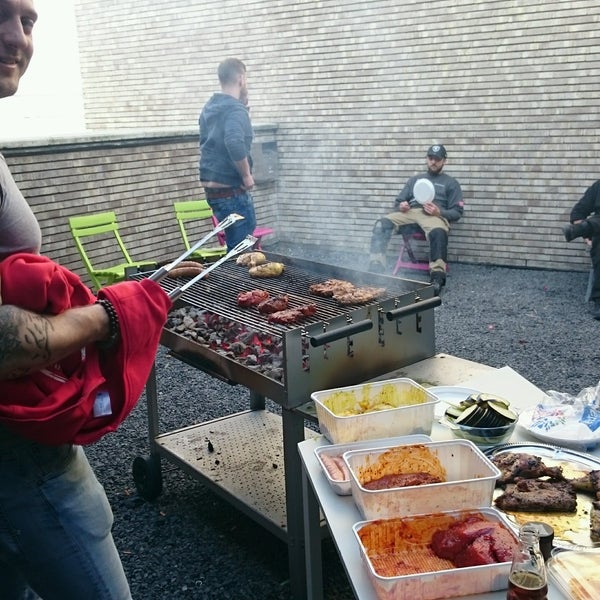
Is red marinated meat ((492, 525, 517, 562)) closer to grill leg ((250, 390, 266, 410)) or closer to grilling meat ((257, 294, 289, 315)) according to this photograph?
grilling meat ((257, 294, 289, 315))

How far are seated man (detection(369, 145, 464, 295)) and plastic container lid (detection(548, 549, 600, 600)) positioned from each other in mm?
6903

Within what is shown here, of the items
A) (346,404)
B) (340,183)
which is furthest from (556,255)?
(346,404)

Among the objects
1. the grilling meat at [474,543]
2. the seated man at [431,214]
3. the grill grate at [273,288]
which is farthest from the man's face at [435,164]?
the grilling meat at [474,543]

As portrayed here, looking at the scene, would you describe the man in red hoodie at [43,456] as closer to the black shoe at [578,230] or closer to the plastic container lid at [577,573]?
the plastic container lid at [577,573]

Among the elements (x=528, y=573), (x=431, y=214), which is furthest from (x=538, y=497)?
(x=431, y=214)

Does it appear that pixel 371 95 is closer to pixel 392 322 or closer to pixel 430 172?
pixel 430 172

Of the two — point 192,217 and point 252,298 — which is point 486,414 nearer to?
point 252,298

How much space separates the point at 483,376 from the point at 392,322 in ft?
1.65

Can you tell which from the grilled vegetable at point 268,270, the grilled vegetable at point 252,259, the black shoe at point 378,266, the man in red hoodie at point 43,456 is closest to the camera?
the man in red hoodie at point 43,456

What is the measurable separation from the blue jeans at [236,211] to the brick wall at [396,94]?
3198 mm

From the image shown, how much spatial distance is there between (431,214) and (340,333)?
608cm

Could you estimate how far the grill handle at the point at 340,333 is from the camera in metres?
2.66

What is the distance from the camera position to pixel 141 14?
10.9 metres

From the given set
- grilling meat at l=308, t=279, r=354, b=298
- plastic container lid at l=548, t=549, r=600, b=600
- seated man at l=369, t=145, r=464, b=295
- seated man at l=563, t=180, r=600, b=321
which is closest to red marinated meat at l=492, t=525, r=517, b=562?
plastic container lid at l=548, t=549, r=600, b=600
